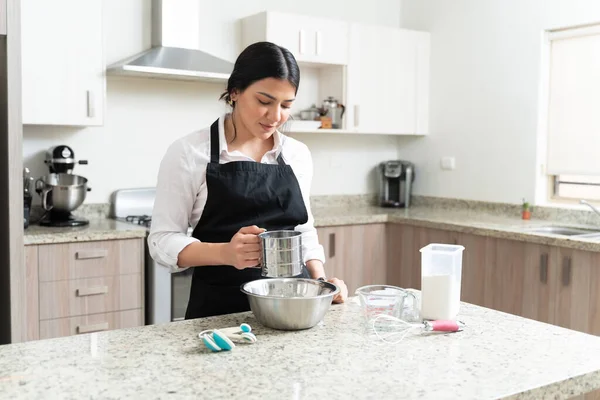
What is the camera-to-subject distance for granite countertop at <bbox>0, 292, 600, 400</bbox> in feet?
3.80

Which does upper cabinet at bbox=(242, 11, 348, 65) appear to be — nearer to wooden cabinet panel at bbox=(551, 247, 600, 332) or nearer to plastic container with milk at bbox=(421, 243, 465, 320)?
wooden cabinet panel at bbox=(551, 247, 600, 332)

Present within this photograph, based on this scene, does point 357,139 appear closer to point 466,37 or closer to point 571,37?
point 466,37

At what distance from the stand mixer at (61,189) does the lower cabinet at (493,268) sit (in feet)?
4.45

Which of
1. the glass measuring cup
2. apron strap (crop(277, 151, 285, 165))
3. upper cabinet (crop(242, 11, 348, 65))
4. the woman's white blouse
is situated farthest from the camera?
upper cabinet (crop(242, 11, 348, 65))

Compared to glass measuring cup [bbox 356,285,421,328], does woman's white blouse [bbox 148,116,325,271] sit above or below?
above

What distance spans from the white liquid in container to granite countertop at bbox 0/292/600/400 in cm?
7

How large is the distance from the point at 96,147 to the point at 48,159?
293mm

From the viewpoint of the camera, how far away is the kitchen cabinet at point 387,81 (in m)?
4.26

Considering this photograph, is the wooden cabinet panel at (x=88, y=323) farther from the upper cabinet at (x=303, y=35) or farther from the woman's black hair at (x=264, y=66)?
the upper cabinet at (x=303, y=35)

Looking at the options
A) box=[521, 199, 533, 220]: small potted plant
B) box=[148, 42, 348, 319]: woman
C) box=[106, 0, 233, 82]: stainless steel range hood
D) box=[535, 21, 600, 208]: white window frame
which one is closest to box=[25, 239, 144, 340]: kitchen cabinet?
box=[106, 0, 233, 82]: stainless steel range hood

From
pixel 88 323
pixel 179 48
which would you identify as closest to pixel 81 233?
pixel 88 323

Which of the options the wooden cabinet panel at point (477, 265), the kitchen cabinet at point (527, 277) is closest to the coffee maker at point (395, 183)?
the kitchen cabinet at point (527, 277)

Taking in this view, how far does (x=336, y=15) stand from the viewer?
455cm

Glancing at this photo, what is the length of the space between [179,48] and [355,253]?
1.57 m
